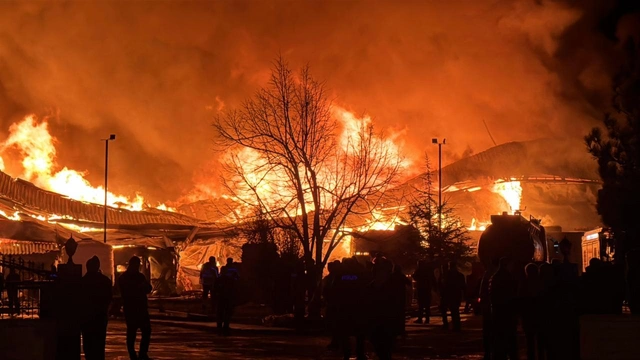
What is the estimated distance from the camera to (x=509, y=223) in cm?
2841

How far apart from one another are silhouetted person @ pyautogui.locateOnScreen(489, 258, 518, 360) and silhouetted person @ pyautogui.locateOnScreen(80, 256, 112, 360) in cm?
611

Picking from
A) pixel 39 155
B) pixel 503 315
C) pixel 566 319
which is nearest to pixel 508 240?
pixel 503 315

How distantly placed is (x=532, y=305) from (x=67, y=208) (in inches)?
1541

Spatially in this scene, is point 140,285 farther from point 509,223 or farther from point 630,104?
point 630,104

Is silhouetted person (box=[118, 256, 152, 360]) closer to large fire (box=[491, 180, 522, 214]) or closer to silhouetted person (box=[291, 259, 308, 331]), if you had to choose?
silhouetted person (box=[291, 259, 308, 331])

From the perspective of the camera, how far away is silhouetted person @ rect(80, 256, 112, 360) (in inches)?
595

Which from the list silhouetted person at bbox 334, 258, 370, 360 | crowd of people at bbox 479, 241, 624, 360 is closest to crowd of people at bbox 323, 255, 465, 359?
silhouetted person at bbox 334, 258, 370, 360

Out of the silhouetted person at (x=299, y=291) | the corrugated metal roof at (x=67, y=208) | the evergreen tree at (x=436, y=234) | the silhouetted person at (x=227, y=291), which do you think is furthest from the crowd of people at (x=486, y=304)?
the corrugated metal roof at (x=67, y=208)

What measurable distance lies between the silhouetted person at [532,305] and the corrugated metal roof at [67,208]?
118 ft

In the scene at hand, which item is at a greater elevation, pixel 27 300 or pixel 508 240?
pixel 508 240

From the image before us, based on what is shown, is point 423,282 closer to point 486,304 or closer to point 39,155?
point 486,304

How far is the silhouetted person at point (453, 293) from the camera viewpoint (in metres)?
25.2

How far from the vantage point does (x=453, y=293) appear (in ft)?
84.0

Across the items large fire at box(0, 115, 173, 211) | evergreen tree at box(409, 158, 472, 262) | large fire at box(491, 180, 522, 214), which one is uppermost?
large fire at box(0, 115, 173, 211)
